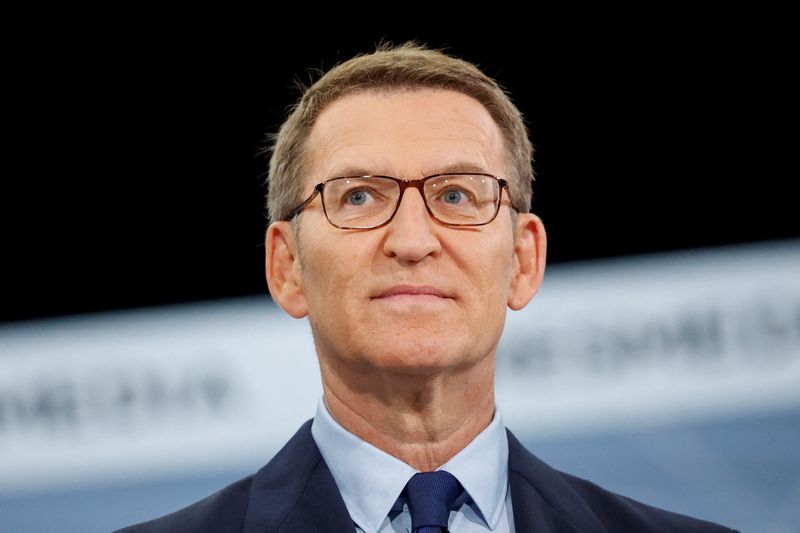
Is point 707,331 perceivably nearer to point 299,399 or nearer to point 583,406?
point 583,406

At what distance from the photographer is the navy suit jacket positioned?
189 cm

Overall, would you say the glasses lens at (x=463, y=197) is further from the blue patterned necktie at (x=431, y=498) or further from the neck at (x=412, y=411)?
the blue patterned necktie at (x=431, y=498)

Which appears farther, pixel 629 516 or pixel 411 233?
pixel 629 516

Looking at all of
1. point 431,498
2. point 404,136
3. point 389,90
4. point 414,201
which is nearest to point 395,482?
point 431,498

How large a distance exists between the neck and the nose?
26cm

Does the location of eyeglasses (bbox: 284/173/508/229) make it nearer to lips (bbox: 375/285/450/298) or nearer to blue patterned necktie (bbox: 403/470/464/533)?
lips (bbox: 375/285/450/298)

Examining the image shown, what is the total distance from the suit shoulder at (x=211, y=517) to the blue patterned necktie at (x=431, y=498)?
0.34 m

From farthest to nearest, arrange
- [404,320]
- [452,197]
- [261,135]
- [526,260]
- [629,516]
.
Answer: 1. [261,135]
2. [526,260]
3. [629,516]
4. [452,197]
5. [404,320]

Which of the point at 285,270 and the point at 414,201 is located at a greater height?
the point at 414,201

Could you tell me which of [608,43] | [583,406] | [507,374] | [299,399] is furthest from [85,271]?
[608,43]

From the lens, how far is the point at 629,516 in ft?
6.86

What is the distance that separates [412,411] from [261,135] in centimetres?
207

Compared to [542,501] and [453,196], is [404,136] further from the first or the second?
[542,501]

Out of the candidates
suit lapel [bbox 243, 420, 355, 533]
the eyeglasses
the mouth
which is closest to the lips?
the mouth
